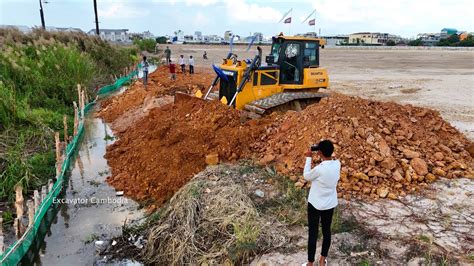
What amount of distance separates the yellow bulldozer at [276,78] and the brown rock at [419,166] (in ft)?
10.7

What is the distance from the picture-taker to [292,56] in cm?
980

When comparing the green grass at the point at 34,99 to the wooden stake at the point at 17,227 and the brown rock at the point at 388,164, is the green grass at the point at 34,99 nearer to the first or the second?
the wooden stake at the point at 17,227

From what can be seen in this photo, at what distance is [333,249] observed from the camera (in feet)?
15.7

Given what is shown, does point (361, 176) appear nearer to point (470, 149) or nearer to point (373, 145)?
point (373, 145)

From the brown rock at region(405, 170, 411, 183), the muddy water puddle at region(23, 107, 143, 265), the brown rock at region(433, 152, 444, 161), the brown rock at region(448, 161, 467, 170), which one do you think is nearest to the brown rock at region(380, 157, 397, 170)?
the brown rock at region(405, 170, 411, 183)

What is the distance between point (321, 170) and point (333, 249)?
56.1 inches

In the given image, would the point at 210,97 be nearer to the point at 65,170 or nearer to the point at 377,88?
the point at 65,170

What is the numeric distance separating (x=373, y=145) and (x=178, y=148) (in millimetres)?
4038

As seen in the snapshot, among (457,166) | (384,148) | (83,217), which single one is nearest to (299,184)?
(384,148)

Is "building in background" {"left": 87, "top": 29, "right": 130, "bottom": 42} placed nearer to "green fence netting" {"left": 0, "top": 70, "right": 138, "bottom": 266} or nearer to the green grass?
the green grass

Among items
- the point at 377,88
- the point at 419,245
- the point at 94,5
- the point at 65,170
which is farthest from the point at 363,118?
the point at 94,5

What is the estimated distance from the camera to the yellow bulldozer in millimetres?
8914

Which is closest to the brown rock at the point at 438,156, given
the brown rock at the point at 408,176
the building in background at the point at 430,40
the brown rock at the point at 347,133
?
the brown rock at the point at 408,176

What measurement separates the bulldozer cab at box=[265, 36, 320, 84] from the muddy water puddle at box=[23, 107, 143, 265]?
16.9 ft
